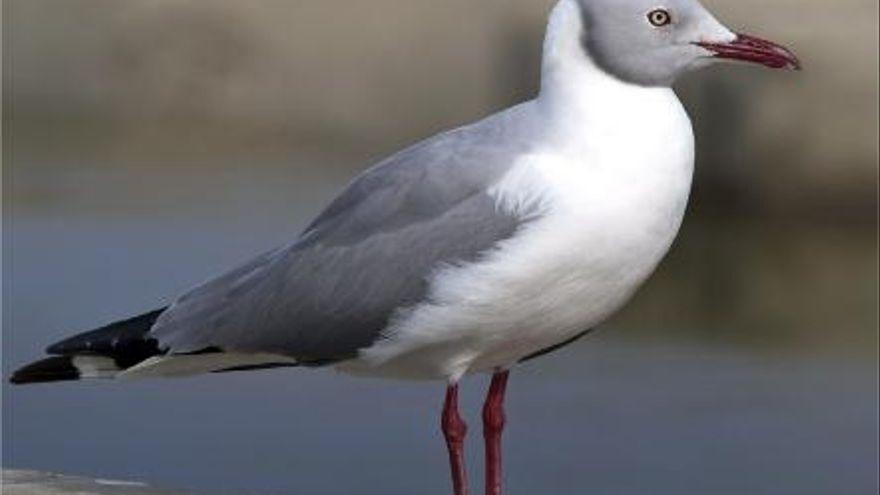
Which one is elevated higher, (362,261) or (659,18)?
(659,18)

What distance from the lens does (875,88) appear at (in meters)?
15.4

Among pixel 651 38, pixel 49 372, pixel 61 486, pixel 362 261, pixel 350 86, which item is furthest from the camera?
pixel 350 86

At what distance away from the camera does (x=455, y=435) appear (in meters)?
5.31

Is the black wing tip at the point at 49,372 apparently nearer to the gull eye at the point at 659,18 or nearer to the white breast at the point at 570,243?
the white breast at the point at 570,243

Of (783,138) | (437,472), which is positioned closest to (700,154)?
(783,138)

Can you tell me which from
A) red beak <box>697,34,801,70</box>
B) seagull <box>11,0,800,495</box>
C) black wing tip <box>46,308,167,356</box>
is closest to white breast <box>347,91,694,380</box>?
seagull <box>11,0,800,495</box>

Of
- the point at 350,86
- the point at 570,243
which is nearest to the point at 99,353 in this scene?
the point at 570,243

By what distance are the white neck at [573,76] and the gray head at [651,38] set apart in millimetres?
19

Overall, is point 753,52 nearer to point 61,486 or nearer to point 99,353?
point 99,353

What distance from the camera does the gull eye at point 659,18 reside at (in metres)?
5.04

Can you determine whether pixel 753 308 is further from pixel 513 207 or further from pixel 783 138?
pixel 513 207

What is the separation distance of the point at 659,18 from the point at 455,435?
976mm

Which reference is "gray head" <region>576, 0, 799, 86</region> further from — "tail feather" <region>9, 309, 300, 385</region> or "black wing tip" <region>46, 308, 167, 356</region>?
"black wing tip" <region>46, 308, 167, 356</region>

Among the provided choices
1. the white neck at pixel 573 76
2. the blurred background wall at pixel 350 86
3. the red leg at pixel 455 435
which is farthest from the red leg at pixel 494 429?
the blurred background wall at pixel 350 86
